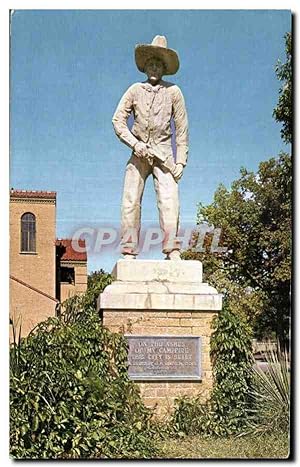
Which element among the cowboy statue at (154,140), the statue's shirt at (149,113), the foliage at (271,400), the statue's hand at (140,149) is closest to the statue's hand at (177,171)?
the cowboy statue at (154,140)

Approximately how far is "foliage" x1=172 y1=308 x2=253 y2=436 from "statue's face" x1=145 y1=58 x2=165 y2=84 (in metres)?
2.05

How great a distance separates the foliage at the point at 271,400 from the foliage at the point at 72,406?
0.88 meters

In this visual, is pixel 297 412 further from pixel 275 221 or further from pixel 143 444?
pixel 275 221

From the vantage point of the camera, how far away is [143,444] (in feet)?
21.1

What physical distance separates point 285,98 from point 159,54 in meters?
1.23

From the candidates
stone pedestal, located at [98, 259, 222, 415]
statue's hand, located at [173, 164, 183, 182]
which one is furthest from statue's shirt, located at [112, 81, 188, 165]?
stone pedestal, located at [98, 259, 222, 415]

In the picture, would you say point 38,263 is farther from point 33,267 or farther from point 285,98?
point 285,98

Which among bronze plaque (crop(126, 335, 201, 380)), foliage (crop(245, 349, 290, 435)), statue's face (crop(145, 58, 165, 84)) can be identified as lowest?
foliage (crop(245, 349, 290, 435))

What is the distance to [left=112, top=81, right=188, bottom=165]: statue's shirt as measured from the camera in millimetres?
7211

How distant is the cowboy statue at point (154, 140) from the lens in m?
7.21

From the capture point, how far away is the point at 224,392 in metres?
6.98

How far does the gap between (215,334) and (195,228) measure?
115 cm

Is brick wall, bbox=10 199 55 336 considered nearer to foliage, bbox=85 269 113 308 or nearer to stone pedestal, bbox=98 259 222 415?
foliage, bbox=85 269 113 308

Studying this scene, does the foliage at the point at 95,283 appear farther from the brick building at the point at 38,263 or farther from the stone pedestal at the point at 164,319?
the stone pedestal at the point at 164,319
